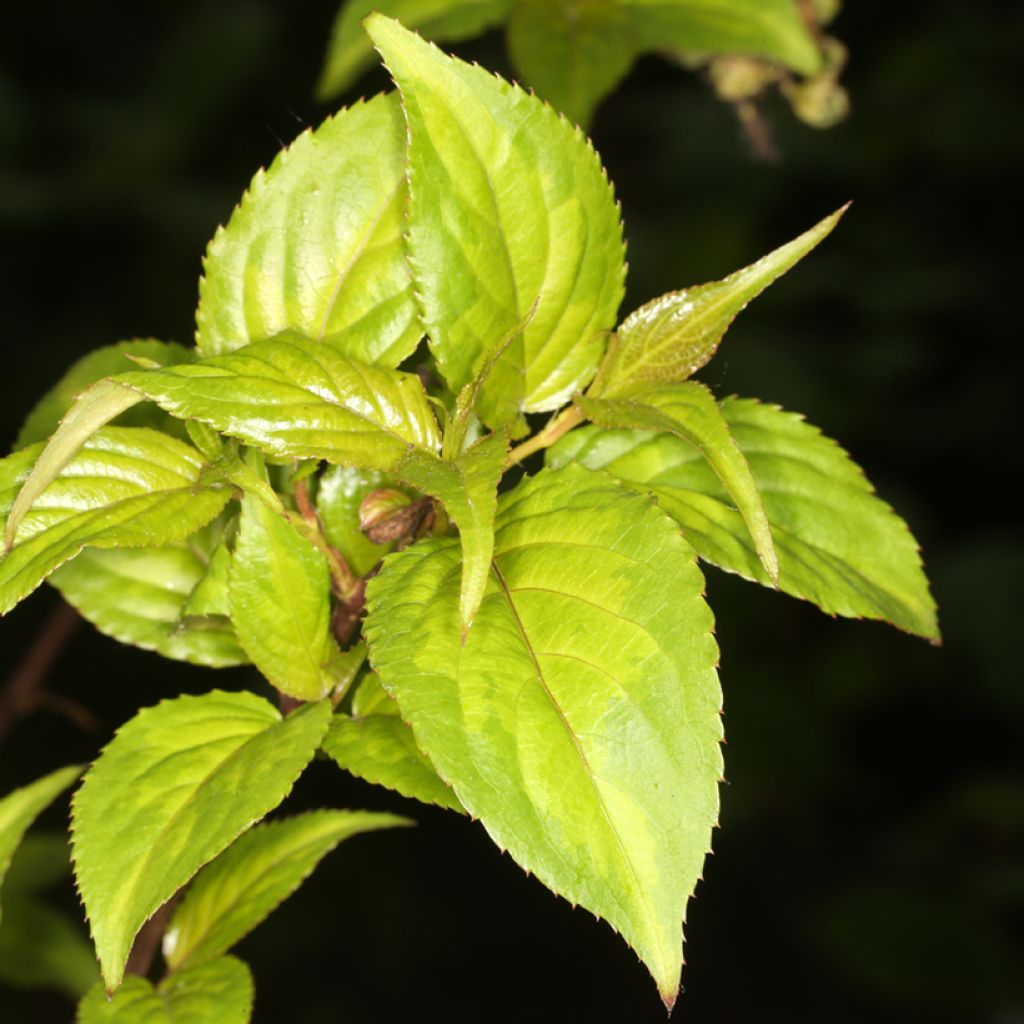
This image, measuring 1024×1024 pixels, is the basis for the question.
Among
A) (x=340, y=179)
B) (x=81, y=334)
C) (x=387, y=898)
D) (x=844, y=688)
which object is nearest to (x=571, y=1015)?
(x=387, y=898)

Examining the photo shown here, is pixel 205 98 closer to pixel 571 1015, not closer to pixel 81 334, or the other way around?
pixel 81 334

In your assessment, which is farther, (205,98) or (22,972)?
(205,98)

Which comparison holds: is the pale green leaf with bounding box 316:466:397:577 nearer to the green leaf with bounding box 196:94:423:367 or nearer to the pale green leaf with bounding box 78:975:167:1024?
the green leaf with bounding box 196:94:423:367

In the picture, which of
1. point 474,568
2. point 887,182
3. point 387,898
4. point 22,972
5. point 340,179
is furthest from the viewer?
point 887,182

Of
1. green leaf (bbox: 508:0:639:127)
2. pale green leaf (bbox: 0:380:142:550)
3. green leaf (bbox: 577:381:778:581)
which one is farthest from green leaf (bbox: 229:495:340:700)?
green leaf (bbox: 508:0:639:127)

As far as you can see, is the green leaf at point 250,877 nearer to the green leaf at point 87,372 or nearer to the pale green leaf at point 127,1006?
the pale green leaf at point 127,1006

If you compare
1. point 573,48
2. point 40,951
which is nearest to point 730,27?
point 573,48
